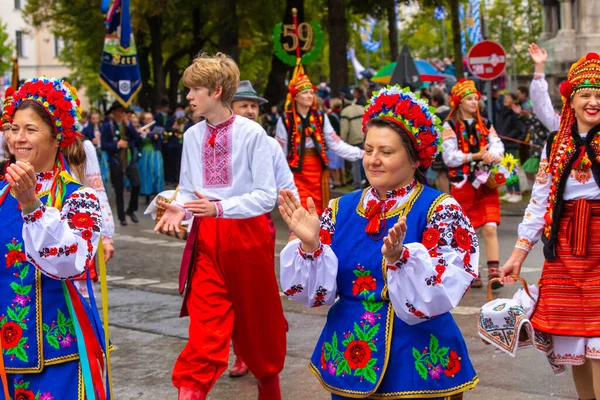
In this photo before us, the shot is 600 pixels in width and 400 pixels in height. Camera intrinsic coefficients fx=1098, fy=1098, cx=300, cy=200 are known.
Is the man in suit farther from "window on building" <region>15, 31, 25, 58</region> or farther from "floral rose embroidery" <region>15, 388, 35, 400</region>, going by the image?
"window on building" <region>15, 31, 25, 58</region>

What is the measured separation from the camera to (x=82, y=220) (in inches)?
174

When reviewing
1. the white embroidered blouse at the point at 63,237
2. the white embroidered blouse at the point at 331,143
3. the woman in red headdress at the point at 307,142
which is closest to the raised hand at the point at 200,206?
the white embroidered blouse at the point at 63,237

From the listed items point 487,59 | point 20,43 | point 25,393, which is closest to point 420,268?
point 25,393

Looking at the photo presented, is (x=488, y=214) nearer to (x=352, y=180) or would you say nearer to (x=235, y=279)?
(x=235, y=279)

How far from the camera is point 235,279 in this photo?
5.89 metres

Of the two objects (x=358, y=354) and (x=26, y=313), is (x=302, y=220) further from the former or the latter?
(x=26, y=313)

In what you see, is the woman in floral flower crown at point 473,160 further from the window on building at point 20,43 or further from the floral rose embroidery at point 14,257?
the window on building at point 20,43

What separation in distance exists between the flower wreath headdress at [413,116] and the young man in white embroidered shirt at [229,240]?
168 cm

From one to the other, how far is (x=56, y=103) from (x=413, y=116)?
1.57m

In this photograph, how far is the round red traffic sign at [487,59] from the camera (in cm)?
1808

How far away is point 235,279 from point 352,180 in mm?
16265

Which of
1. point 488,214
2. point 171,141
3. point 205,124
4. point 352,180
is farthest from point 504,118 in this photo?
point 205,124

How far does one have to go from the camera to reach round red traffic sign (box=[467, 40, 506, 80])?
1808cm

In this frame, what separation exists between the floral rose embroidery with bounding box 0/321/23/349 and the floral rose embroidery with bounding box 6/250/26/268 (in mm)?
245
